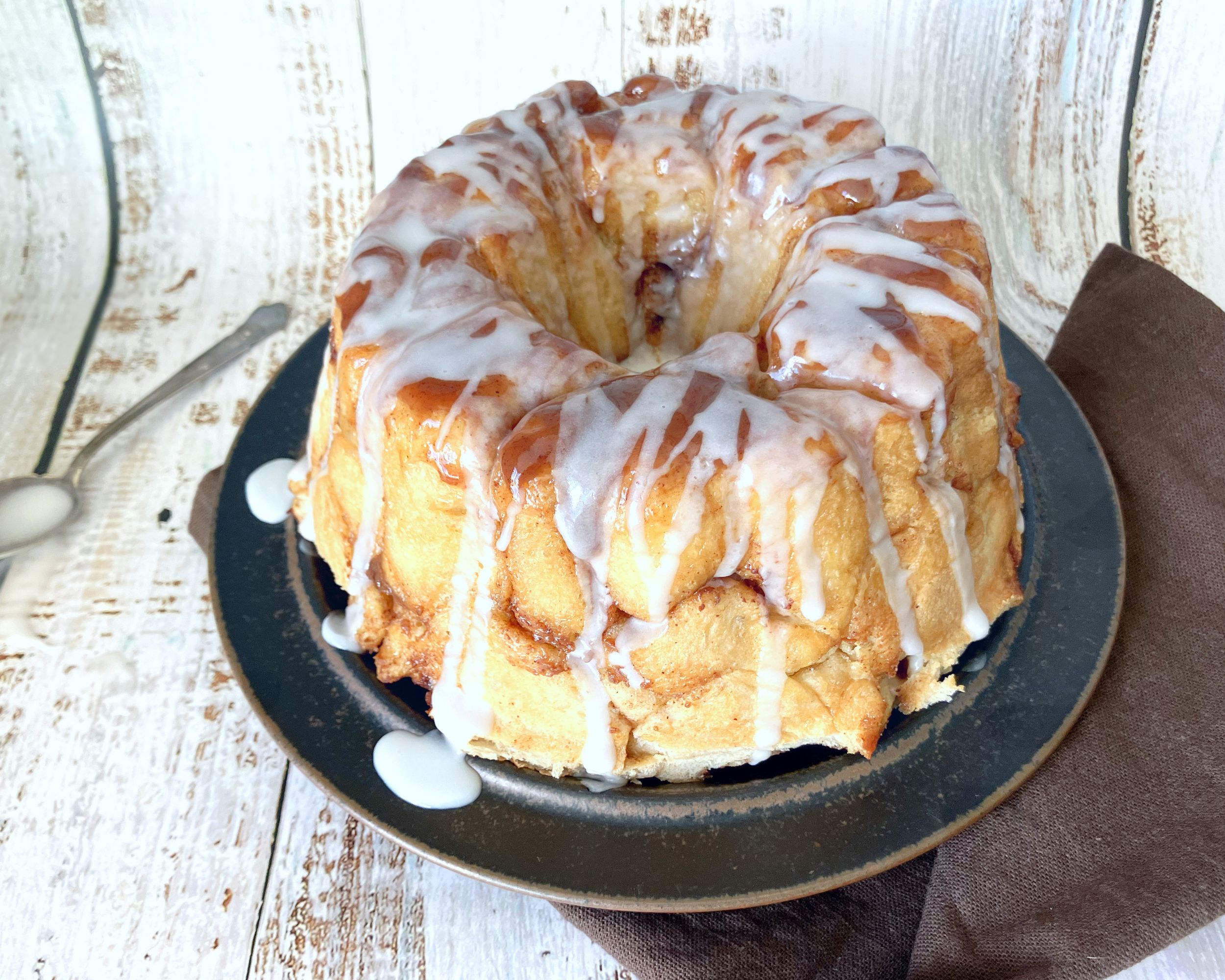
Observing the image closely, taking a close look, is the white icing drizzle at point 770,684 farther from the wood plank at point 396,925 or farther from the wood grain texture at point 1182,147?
the wood grain texture at point 1182,147

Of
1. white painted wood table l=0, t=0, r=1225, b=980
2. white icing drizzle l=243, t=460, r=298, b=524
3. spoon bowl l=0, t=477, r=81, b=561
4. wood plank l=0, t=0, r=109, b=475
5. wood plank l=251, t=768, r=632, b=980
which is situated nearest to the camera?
wood plank l=251, t=768, r=632, b=980

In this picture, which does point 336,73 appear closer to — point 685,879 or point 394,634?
point 394,634

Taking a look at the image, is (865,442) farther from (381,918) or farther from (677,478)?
(381,918)

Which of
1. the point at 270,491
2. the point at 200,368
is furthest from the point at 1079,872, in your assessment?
Answer: the point at 200,368

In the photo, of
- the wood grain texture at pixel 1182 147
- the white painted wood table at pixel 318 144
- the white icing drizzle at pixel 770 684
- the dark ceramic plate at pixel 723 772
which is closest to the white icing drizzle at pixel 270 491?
the dark ceramic plate at pixel 723 772

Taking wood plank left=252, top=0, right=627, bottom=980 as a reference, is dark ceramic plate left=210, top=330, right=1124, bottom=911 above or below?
above

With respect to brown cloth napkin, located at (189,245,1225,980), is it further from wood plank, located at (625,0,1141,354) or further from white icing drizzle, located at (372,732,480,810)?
wood plank, located at (625,0,1141,354)

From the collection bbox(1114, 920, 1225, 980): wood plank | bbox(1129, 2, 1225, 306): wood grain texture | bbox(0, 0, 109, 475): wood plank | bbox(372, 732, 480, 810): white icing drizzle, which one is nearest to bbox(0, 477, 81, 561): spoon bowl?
bbox(0, 0, 109, 475): wood plank

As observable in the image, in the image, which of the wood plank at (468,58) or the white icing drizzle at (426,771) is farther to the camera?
the wood plank at (468,58)
